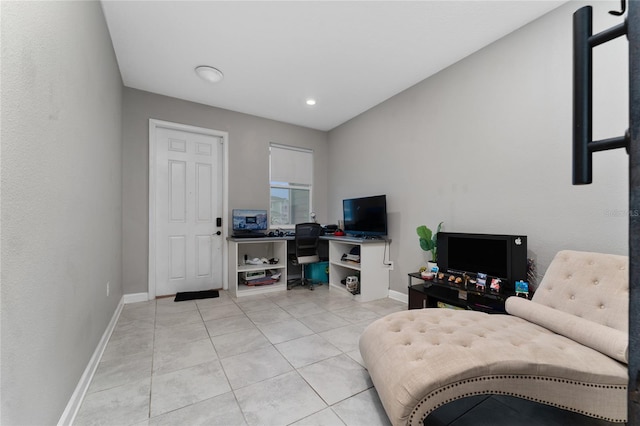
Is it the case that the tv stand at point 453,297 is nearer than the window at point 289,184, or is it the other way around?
the tv stand at point 453,297

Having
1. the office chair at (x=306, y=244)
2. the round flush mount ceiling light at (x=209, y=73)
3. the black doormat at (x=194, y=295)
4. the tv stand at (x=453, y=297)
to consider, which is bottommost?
the black doormat at (x=194, y=295)

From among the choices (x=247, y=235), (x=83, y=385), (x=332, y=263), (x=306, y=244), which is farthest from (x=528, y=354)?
(x=247, y=235)

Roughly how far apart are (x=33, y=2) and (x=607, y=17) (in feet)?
10.9

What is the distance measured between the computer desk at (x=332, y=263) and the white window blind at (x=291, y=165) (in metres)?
A: 1.14

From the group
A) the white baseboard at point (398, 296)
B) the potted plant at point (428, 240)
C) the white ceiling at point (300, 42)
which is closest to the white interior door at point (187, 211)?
the white ceiling at point (300, 42)

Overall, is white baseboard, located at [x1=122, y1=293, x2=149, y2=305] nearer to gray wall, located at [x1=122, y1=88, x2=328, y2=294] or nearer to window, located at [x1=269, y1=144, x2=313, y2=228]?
gray wall, located at [x1=122, y1=88, x2=328, y2=294]

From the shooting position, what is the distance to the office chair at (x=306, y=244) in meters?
4.12

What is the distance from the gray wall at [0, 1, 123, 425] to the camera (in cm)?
97

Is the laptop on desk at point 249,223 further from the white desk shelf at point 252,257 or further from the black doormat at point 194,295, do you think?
the black doormat at point 194,295

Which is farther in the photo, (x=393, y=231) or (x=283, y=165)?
(x=283, y=165)

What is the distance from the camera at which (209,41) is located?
267 cm

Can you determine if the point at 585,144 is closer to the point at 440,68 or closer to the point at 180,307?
the point at 440,68

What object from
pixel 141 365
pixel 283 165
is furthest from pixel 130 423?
pixel 283 165

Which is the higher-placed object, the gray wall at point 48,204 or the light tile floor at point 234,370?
the gray wall at point 48,204
